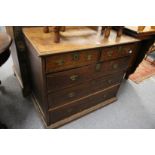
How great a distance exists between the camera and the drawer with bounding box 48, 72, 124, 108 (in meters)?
1.21

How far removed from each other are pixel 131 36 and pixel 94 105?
3.07 ft

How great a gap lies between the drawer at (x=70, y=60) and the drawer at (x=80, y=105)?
506 mm

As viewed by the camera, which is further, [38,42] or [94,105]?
[94,105]

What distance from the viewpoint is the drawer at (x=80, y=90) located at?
1.21m

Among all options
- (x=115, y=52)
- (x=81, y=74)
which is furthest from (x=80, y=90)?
(x=115, y=52)

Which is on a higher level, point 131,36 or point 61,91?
point 131,36

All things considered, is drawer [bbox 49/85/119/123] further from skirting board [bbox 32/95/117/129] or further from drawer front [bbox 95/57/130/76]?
drawer front [bbox 95/57/130/76]

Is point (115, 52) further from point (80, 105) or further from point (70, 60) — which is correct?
point (80, 105)

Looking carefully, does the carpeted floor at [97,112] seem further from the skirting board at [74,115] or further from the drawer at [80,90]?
the drawer at [80,90]

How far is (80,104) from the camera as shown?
58.8 inches

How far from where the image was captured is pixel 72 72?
111 cm

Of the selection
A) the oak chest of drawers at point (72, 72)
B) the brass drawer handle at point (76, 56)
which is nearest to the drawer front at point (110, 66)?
the oak chest of drawers at point (72, 72)
